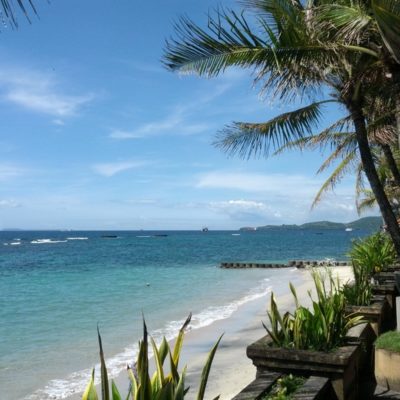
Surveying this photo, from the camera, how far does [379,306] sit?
17.5 ft

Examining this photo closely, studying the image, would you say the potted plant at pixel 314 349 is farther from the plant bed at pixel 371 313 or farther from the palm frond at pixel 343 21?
the palm frond at pixel 343 21

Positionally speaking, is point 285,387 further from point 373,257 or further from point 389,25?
point 373,257

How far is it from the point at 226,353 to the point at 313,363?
21.7ft

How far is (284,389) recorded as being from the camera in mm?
3139

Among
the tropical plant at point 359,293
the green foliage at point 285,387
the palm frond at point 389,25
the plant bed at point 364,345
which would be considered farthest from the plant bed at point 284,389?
the palm frond at point 389,25

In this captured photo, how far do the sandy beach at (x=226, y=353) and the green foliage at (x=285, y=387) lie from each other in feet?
9.22

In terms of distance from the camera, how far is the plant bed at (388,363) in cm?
405

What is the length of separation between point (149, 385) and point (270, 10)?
5.06m

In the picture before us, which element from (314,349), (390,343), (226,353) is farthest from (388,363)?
(226,353)

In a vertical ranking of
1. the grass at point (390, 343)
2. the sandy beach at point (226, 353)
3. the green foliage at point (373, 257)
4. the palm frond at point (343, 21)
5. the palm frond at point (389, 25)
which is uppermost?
the palm frond at point (343, 21)

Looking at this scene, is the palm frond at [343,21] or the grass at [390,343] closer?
the grass at [390,343]

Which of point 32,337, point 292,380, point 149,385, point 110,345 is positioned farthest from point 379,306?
point 32,337

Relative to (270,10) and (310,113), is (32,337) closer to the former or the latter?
(310,113)

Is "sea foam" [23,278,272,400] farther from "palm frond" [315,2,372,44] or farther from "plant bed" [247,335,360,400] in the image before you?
"palm frond" [315,2,372,44]
